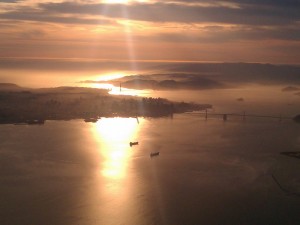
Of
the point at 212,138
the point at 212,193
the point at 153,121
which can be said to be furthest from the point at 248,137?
the point at 212,193

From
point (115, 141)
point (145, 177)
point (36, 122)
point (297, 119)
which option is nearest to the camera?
point (145, 177)

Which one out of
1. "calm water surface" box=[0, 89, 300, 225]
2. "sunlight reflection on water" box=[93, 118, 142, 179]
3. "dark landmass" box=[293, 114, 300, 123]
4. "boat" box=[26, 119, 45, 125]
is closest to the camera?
"calm water surface" box=[0, 89, 300, 225]

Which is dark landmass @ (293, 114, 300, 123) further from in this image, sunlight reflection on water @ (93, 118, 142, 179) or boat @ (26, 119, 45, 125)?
boat @ (26, 119, 45, 125)

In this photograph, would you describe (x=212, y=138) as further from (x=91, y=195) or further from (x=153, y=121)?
(x=91, y=195)

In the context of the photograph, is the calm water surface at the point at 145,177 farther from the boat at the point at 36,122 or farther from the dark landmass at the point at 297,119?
the dark landmass at the point at 297,119

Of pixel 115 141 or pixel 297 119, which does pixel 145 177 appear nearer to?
pixel 115 141

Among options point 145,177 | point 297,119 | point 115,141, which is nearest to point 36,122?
point 115,141

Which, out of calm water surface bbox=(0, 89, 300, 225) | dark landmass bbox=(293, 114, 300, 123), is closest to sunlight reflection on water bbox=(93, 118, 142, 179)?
calm water surface bbox=(0, 89, 300, 225)

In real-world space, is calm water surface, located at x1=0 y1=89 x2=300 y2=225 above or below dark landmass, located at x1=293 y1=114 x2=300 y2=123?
above

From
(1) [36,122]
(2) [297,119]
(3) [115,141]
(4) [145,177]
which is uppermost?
(1) [36,122]
